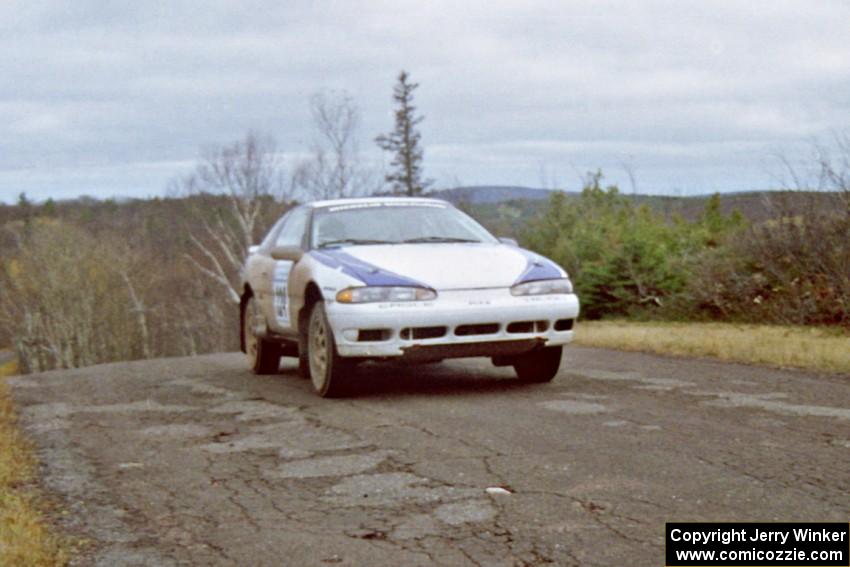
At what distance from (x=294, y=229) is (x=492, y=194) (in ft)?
44.2

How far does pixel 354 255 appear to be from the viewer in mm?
8375

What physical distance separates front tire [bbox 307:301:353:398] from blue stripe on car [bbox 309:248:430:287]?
0.35 metres

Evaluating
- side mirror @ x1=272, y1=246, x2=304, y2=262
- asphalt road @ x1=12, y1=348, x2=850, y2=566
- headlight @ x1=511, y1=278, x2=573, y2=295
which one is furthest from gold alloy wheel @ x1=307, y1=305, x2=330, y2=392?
headlight @ x1=511, y1=278, x2=573, y2=295

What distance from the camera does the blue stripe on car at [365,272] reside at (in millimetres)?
7902

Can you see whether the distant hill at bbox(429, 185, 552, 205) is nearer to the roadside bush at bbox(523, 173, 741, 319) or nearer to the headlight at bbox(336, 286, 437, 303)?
the roadside bush at bbox(523, 173, 741, 319)

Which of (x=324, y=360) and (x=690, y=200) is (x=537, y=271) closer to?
(x=324, y=360)

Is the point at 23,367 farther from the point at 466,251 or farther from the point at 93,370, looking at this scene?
Result: the point at 466,251

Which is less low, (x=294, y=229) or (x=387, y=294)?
(x=294, y=229)

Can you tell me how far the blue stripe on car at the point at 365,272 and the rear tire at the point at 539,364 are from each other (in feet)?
4.64

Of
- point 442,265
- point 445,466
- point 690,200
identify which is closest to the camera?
point 445,466

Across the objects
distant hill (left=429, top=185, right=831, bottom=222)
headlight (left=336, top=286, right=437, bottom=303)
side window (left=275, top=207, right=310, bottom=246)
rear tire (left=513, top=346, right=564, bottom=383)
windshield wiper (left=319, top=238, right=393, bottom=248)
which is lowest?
rear tire (left=513, top=346, right=564, bottom=383)

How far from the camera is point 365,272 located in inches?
314

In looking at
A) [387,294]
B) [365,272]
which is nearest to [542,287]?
[387,294]

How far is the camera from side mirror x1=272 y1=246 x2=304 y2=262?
8859 mm
